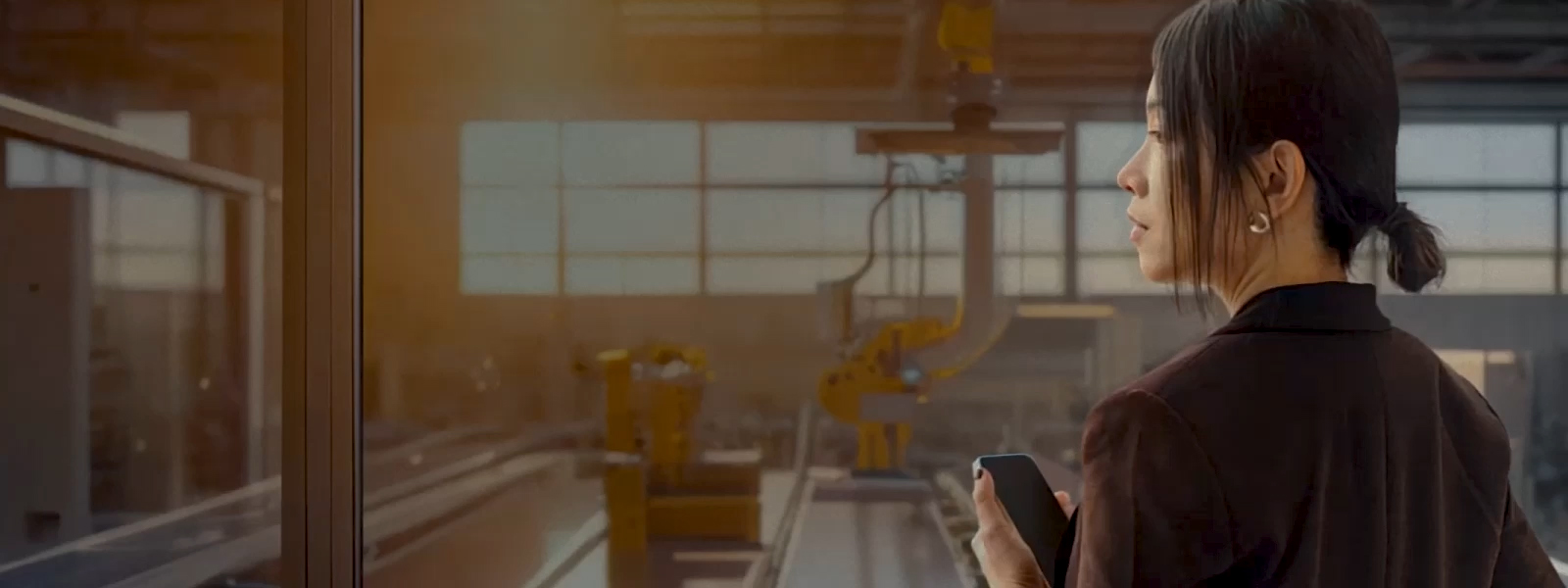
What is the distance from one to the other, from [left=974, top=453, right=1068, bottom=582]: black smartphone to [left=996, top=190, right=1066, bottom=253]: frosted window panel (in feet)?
1.64

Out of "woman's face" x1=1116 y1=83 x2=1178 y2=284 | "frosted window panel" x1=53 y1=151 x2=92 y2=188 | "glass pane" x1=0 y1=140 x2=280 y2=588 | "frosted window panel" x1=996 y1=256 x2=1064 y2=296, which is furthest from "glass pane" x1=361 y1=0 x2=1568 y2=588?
"woman's face" x1=1116 y1=83 x2=1178 y2=284

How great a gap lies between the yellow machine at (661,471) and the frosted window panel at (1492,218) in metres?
0.94

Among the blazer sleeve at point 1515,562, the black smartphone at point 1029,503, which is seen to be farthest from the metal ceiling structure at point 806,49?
the blazer sleeve at point 1515,562

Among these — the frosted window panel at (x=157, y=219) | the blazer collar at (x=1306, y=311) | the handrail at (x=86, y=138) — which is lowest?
the blazer collar at (x=1306, y=311)

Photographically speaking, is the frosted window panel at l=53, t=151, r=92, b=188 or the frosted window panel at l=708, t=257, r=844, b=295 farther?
the frosted window panel at l=53, t=151, r=92, b=188

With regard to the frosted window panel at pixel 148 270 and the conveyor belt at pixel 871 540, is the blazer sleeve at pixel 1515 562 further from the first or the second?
the frosted window panel at pixel 148 270

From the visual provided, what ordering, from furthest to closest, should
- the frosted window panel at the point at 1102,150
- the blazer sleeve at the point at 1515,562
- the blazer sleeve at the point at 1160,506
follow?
1. the frosted window panel at the point at 1102,150
2. the blazer sleeve at the point at 1515,562
3. the blazer sleeve at the point at 1160,506

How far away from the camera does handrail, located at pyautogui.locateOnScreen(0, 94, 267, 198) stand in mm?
1351

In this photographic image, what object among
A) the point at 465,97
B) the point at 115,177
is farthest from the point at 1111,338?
the point at 115,177

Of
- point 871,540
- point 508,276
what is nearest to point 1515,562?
point 871,540

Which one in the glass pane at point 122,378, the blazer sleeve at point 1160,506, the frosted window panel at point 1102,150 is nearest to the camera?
the blazer sleeve at point 1160,506

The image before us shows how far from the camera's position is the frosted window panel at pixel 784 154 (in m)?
1.25

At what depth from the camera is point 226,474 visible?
1.33 m

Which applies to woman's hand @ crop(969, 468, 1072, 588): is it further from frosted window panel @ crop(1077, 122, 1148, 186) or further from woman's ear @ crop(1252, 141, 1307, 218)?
frosted window panel @ crop(1077, 122, 1148, 186)
